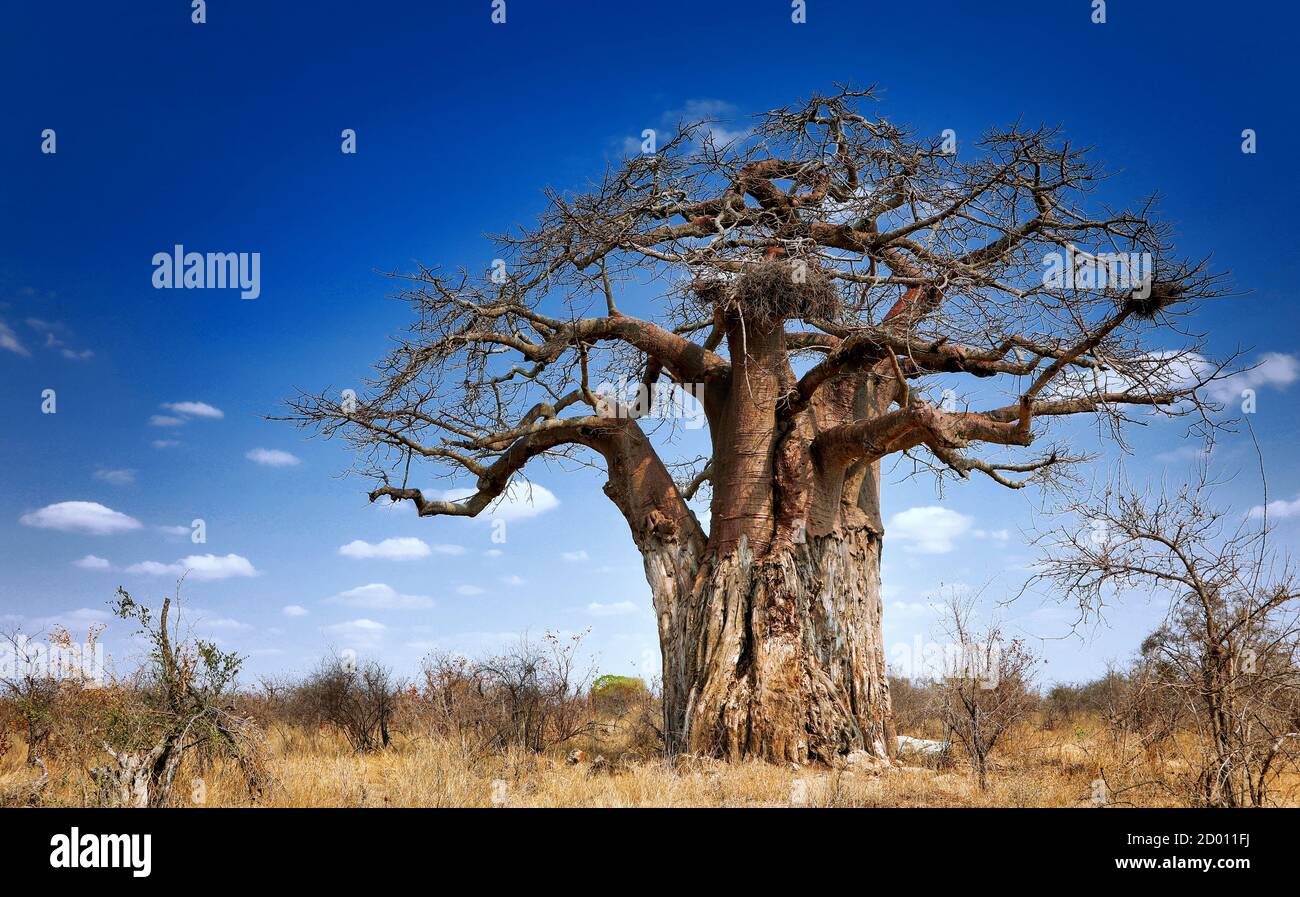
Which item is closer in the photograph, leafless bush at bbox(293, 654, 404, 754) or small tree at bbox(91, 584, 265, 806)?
small tree at bbox(91, 584, 265, 806)

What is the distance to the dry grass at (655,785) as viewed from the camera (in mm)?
6801

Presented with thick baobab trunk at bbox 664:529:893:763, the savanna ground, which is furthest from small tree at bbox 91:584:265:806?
thick baobab trunk at bbox 664:529:893:763

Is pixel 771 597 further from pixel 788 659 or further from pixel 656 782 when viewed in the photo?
pixel 656 782

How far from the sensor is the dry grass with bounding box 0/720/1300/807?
680 centimetres

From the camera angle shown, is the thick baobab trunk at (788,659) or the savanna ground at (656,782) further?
the thick baobab trunk at (788,659)

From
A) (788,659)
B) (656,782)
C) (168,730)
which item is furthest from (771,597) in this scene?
(168,730)

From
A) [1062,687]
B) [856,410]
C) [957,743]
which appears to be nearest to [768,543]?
[856,410]

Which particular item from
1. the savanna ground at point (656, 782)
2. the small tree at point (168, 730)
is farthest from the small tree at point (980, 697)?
the small tree at point (168, 730)

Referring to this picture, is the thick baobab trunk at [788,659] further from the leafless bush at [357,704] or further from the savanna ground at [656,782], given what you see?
the leafless bush at [357,704]

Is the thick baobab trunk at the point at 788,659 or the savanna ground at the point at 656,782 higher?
the thick baobab trunk at the point at 788,659

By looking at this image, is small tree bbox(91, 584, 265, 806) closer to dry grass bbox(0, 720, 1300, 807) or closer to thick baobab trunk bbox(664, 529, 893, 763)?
dry grass bbox(0, 720, 1300, 807)

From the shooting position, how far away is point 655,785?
24.4 feet

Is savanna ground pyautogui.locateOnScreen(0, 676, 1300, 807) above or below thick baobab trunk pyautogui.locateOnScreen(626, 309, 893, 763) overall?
below
